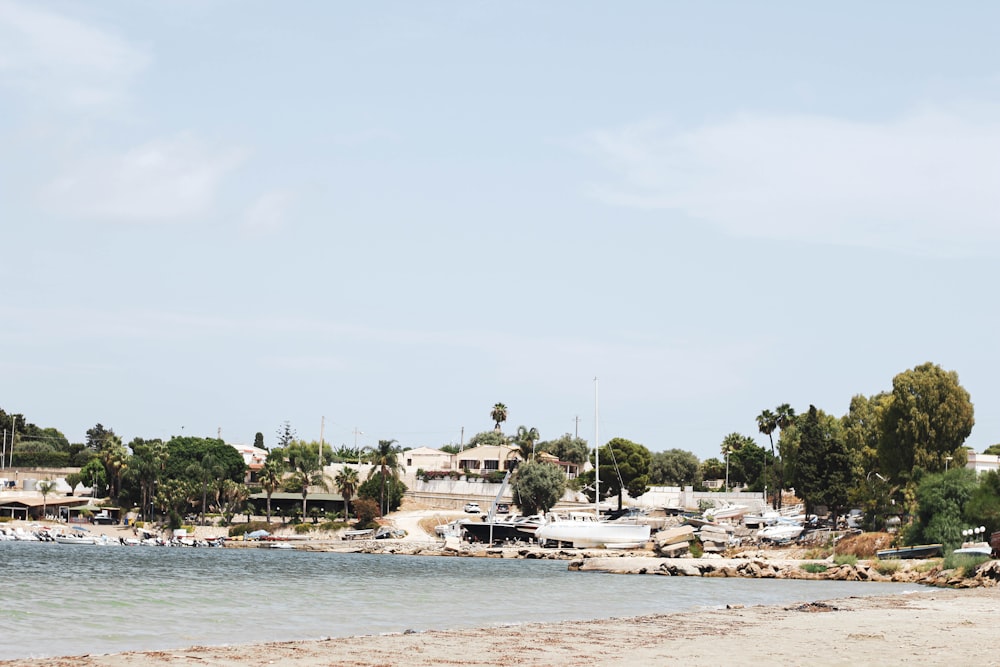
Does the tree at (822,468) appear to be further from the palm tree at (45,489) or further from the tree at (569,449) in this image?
the palm tree at (45,489)

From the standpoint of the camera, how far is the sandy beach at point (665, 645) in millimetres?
18406

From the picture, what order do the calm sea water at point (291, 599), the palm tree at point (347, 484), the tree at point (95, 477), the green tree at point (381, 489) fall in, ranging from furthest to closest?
the tree at point (95, 477) → the green tree at point (381, 489) → the palm tree at point (347, 484) → the calm sea water at point (291, 599)

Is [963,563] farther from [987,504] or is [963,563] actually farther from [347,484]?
[347,484]

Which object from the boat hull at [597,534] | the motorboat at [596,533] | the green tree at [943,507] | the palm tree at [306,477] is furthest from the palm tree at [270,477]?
the green tree at [943,507]

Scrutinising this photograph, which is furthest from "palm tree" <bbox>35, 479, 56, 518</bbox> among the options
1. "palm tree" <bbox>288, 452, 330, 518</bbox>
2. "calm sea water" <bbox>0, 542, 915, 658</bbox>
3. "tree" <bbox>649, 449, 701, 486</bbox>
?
"tree" <bbox>649, 449, 701, 486</bbox>

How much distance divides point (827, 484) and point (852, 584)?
3672 cm

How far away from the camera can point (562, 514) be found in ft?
362

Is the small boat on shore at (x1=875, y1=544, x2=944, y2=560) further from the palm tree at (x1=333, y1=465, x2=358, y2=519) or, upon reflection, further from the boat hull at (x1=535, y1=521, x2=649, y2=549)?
the palm tree at (x1=333, y1=465, x2=358, y2=519)

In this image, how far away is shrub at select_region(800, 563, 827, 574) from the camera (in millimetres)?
60812

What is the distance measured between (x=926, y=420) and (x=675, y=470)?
5705cm

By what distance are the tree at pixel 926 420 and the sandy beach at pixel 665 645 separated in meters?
62.2

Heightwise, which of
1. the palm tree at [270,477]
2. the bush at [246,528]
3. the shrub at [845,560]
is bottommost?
the bush at [246,528]

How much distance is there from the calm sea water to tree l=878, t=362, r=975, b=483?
35.0 metres

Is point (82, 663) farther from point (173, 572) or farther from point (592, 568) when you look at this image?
point (592, 568)
